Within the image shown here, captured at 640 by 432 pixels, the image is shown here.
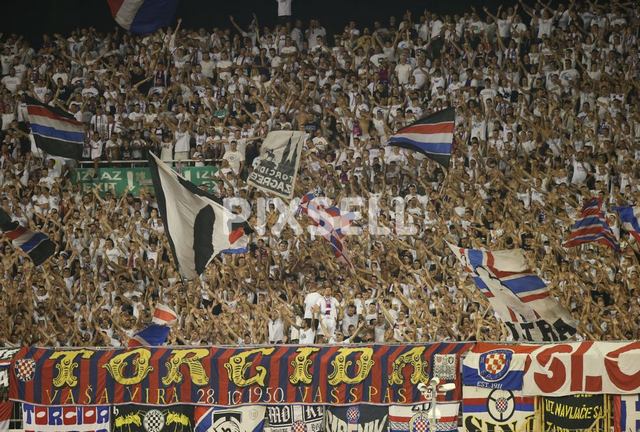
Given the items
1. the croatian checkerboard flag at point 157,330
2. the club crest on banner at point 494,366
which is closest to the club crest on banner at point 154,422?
the croatian checkerboard flag at point 157,330

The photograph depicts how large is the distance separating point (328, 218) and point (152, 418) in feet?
19.6

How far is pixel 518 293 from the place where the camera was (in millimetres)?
20266

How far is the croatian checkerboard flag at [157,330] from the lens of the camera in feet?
71.2

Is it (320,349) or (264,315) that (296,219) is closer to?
(264,315)

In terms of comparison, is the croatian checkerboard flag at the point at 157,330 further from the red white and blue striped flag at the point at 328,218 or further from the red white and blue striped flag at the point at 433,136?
the red white and blue striped flag at the point at 433,136

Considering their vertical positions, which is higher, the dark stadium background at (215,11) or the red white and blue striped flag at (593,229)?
the dark stadium background at (215,11)

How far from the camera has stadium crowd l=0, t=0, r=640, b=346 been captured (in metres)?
24.5

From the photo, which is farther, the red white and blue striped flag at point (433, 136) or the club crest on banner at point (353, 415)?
the red white and blue striped flag at point (433, 136)

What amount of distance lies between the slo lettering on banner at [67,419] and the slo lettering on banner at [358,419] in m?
3.91

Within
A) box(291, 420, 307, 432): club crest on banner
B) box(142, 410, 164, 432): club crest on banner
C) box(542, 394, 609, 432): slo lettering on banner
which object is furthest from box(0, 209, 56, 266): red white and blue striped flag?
box(542, 394, 609, 432): slo lettering on banner

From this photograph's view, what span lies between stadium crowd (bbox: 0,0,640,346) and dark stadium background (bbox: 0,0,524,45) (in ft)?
2.01

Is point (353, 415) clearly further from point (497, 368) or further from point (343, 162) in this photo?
point (343, 162)

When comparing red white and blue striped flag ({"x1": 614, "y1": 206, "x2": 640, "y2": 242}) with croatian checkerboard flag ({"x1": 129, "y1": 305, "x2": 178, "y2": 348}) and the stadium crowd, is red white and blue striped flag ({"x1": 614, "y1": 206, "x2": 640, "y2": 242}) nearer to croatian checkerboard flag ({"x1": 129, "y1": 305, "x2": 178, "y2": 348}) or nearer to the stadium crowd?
the stadium crowd

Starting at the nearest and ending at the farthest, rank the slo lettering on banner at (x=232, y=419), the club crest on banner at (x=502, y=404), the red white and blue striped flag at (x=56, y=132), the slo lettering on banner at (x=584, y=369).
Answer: the slo lettering on banner at (x=584, y=369) < the club crest on banner at (x=502, y=404) < the slo lettering on banner at (x=232, y=419) < the red white and blue striped flag at (x=56, y=132)
